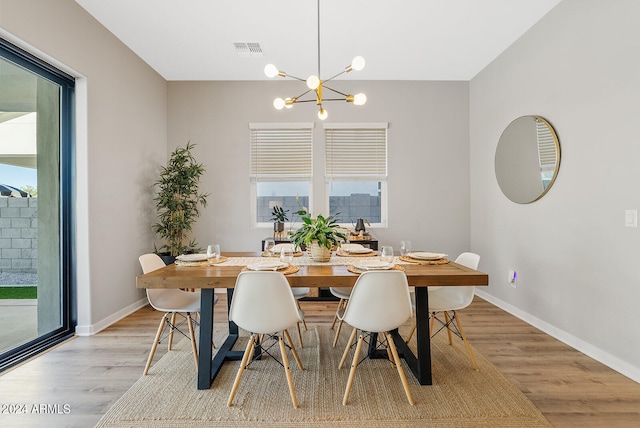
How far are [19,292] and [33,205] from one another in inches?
27.1

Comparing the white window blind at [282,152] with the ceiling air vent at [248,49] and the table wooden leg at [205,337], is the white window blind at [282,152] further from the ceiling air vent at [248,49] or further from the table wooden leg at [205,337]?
the table wooden leg at [205,337]

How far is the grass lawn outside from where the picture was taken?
234 centimetres

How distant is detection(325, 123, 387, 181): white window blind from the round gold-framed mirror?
1435mm

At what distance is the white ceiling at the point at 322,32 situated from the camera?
9.14 ft

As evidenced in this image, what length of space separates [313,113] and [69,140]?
274 cm

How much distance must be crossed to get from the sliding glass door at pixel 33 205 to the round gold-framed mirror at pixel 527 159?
435cm

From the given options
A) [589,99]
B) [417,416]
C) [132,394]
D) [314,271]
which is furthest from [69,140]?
[589,99]

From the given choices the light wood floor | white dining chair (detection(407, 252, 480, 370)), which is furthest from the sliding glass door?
white dining chair (detection(407, 252, 480, 370))

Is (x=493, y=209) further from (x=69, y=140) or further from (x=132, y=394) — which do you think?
(x=69, y=140)

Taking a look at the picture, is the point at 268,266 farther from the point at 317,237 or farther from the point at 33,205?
the point at 33,205

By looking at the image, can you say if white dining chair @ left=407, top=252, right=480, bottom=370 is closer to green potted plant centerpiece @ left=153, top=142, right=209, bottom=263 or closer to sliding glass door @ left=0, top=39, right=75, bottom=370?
green potted plant centerpiece @ left=153, top=142, right=209, bottom=263

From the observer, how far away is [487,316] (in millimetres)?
3320

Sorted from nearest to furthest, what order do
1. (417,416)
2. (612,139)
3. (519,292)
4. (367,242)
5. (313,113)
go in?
1. (417,416)
2. (612,139)
3. (519,292)
4. (367,242)
5. (313,113)

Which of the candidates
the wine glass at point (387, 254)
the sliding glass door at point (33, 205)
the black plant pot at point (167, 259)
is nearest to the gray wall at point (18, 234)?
the sliding glass door at point (33, 205)
